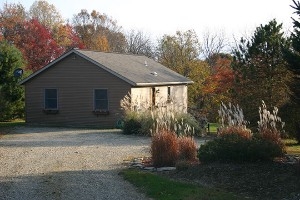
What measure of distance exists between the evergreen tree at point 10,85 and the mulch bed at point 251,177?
62.3ft

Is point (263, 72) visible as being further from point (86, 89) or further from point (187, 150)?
point (86, 89)

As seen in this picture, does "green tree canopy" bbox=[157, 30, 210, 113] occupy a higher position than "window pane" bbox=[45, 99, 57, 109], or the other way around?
"green tree canopy" bbox=[157, 30, 210, 113]

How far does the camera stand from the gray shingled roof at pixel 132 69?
87.9 ft

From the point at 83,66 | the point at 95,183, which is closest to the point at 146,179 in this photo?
the point at 95,183

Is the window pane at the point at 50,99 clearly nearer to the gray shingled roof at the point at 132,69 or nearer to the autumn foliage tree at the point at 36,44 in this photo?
the gray shingled roof at the point at 132,69

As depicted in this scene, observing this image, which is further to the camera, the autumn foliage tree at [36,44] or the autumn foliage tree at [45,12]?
the autumn foliage tree at [45,12]

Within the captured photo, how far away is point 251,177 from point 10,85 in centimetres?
2363

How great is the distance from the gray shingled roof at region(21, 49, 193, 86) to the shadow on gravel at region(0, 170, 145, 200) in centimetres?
1475

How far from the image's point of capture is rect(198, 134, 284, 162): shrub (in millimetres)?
11148

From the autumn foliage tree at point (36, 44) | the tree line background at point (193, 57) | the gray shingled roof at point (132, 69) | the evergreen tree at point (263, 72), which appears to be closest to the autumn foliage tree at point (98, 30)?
the tree line background at point (193, 57)

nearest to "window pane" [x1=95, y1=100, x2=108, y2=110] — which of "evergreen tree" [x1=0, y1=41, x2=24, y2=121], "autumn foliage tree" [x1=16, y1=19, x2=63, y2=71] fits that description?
"evergreen tree" [x1=0, y1=41, x2=24, y2=121]

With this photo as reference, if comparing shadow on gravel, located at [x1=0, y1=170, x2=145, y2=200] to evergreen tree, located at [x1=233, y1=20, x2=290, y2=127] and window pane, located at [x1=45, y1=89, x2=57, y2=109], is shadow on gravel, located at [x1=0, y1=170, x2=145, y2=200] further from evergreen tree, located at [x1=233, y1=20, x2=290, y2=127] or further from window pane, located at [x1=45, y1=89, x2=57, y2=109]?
window pane, located at [x1=45, y1=89, x2=57, y2=109]

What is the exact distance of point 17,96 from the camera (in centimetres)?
3141

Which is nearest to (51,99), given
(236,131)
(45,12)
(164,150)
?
(164,150)
